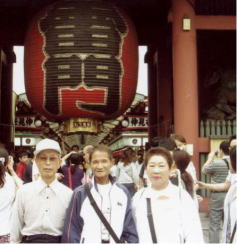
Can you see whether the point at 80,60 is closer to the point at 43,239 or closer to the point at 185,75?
the point at 185,75

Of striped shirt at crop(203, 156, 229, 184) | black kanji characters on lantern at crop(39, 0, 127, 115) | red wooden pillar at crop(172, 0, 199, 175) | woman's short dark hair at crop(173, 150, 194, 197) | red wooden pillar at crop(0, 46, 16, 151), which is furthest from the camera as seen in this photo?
red wooden pillar at crop(0, 46, 16, 151)

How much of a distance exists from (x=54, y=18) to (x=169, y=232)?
25.9 feet

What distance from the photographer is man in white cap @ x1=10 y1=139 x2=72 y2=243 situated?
336 cm

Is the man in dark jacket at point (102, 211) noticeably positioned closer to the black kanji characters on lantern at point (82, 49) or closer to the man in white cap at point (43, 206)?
the man in white cap at point (43, 206)

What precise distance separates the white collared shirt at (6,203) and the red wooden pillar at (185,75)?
681 cm

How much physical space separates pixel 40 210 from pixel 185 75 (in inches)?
303

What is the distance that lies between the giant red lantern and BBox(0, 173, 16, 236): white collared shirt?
6.46 metres

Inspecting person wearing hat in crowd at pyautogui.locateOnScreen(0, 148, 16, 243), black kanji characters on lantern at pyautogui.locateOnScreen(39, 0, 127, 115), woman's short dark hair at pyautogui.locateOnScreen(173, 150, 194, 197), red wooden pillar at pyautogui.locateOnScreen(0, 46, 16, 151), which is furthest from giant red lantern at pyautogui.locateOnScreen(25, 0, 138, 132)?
person wearing hat in crowd at pyautogui.locateOnScreen(0, 148, 16, 243)

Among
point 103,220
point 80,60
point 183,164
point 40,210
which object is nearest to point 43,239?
point 40,210

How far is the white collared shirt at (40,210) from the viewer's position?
11.0 feet

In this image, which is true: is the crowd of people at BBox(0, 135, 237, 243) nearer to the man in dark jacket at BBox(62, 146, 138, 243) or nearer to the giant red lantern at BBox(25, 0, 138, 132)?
the man in dark jacket at BBox(62, 146, 138, 243)

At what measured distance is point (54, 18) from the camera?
10.6 m

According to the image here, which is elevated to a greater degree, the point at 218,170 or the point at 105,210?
the point at 218,170

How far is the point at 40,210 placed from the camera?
3393mm
